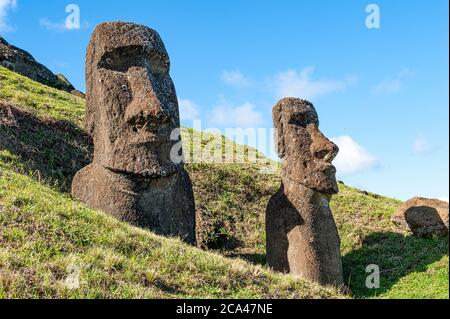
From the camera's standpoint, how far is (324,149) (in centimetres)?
1031

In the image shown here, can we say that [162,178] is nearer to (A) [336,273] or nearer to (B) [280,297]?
(B) [280,297]

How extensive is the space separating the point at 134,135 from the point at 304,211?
354 centimetres

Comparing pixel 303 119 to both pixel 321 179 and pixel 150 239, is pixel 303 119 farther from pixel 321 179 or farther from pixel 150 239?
pixel 150 239

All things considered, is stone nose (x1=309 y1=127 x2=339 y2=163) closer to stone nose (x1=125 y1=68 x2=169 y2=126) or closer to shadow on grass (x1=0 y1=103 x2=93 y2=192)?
stone nose (x1=125 y1=68 x2=169 y2=126)

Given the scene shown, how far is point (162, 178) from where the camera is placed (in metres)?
9.05

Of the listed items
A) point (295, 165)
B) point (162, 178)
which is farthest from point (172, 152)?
point (295, 165)

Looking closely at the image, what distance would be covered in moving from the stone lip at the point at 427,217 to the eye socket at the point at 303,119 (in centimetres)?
332

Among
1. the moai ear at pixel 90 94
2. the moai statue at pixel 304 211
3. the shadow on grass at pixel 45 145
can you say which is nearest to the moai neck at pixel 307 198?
the moai statue at pixel 304 211

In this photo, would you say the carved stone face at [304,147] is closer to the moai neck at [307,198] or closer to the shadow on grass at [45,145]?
the moai neck at [307,198]

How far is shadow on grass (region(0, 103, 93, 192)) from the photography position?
12.4m

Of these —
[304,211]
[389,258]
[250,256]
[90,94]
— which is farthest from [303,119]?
[90,94]

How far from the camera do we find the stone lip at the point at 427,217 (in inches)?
467

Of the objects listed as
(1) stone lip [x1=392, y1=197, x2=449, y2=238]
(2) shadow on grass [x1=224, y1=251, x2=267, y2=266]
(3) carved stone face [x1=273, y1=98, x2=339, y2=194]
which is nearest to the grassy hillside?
(2) shadow on grass [x1=224, y1=251, x2=267, y2=266]

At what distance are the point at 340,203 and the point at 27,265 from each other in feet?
35.5
